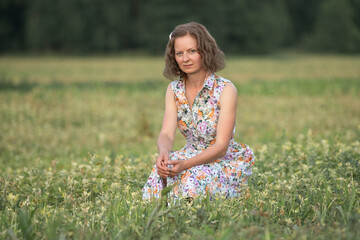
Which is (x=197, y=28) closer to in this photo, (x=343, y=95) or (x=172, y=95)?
(x=172, y=95)

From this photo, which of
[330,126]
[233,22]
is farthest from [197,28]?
[233,22]

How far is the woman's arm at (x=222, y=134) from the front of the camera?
135 inches

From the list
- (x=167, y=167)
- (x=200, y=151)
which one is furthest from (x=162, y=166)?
(x=200, y=151)

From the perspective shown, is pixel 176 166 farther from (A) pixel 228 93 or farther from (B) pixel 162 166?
(A) pixel 228 93

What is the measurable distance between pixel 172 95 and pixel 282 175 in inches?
48.6

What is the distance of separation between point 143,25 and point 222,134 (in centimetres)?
5743

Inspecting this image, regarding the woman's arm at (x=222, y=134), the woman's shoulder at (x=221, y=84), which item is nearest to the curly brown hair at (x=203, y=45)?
the woman's shoulder at (x=221, y=84)

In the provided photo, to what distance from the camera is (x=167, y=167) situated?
10.9 feet

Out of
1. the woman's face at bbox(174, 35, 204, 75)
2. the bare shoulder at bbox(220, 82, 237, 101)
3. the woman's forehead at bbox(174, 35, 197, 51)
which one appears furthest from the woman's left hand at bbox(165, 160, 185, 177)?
the woman's forehead at bbox(174, 35, 197, 51)

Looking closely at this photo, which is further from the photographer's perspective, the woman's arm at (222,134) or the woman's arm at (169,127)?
the woman's arm at (169,127)

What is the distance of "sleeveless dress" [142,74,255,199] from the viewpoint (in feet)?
11.1

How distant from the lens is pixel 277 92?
17.2 m

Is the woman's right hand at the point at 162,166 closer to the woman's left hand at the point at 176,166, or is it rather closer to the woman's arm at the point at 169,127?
the woman's left hand at the point at 176,166

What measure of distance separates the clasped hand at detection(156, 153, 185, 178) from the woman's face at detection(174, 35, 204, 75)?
2.48 ft
